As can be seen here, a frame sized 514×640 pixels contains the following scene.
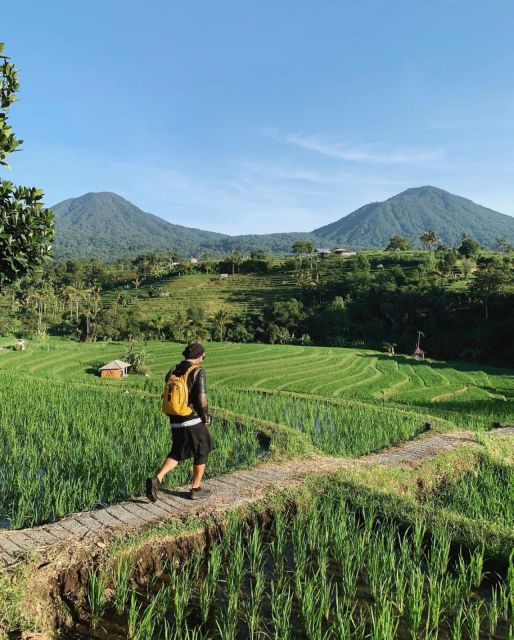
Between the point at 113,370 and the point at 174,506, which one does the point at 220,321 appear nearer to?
the point at 113,370

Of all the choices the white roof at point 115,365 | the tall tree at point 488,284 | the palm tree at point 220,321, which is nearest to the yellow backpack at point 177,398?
the white roof at point 115,365

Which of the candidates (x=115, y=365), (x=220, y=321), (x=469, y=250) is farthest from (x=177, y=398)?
(x=469, y=250)

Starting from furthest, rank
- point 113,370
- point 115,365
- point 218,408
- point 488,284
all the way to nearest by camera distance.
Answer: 1. point 488,284
2. point 115,365
3. point 113,370
4. point 218,408

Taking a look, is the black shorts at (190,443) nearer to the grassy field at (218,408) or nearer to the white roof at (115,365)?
the grassy field at (218,408)

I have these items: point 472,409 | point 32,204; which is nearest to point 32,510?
point 32,204

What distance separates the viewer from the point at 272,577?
14.1 feet

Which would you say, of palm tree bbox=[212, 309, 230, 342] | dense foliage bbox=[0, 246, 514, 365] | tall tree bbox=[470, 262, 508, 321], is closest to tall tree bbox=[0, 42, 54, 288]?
dense foliage bbox=[0, 246, 514, 365]

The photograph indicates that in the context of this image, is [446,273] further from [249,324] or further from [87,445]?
[87,445]

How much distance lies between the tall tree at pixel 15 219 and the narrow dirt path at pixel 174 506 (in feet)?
8.24

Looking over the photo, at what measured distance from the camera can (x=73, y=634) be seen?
350cm

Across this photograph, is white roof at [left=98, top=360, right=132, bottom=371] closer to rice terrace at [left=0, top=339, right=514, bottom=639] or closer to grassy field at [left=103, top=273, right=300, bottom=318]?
rice terrace at [left=0, top=339, right=514, bottom=639]

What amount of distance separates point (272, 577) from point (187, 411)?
1.85 metres

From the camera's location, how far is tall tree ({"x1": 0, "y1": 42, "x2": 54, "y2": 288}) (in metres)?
4.64

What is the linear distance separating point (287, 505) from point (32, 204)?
14.2 feet
